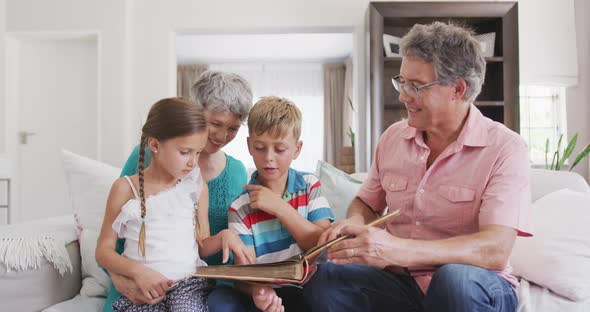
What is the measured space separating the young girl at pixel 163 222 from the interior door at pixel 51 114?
390cm

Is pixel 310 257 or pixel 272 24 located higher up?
pixel 272 24

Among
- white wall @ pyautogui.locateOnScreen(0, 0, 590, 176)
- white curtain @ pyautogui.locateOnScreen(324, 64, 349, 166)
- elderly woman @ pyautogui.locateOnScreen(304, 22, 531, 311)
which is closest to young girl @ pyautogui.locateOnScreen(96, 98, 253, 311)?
elderly woman @ pyautogui.locateOnScreen(304, 22, 531, 311)

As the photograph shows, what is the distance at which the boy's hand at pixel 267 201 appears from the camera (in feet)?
4.13

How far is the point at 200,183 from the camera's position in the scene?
141cm

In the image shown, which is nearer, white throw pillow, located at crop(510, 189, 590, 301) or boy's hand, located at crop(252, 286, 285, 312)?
boy's hand, located at crop(252, 286, 285, 312)

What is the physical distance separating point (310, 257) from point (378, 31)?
124 inches

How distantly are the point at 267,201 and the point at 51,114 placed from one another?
4.39 meters

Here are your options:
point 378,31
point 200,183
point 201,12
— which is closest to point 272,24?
point 201,12

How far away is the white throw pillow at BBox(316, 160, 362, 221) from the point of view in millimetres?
1916

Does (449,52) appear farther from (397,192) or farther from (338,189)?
→ (338,189)

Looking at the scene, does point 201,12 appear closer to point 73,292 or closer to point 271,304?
point 73,292

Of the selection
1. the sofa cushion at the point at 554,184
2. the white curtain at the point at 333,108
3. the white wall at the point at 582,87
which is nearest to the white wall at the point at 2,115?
the sofa cushion at the point at 554,184

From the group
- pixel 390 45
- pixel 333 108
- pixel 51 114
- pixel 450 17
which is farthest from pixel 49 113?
pixel 333 108

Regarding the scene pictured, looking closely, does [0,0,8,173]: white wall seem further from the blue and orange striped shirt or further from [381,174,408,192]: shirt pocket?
[381,174,408,192]: shirt pocket
